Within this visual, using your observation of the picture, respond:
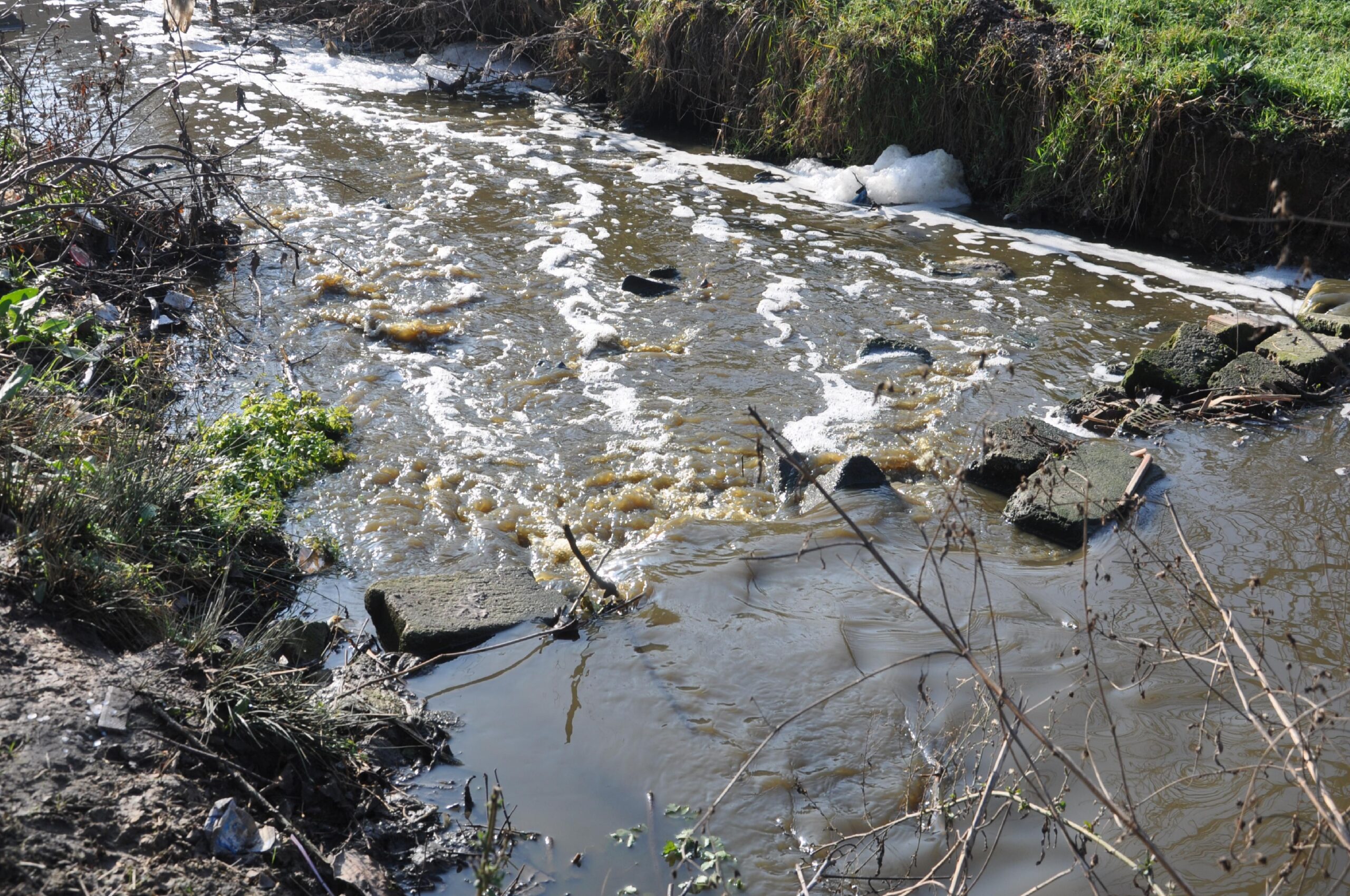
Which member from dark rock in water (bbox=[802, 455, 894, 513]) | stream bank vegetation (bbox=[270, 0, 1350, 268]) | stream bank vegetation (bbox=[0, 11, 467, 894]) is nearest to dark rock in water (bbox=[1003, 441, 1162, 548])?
dark rock in water (bbox=[802, 455, 894, 513])

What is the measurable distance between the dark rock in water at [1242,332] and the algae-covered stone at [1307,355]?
0.12 meters

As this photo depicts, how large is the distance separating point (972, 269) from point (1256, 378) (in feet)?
7.75

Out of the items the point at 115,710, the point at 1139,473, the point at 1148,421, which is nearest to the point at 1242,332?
the point at 1148,421

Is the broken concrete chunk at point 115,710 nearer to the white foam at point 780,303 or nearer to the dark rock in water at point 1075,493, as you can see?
the dark rock in water at point 1075,493

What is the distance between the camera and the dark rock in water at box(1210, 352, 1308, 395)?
17.6 ft

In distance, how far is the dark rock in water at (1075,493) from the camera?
4340 millimetres

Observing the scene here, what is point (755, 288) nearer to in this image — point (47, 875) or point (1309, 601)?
→ point (1309, 601)

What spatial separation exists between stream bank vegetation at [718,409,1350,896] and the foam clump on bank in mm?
5414

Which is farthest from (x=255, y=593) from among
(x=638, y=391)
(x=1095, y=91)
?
(x=1095, y=91)

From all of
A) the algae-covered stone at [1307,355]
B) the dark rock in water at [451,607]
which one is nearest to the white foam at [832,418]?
the dark rock in water at [451,607]

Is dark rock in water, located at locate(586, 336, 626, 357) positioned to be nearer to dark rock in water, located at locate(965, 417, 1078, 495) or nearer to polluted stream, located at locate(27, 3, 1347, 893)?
polluted stream, located at locate(27, 3, 1347, 893)

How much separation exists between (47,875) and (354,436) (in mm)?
3190

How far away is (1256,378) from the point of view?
540 cm

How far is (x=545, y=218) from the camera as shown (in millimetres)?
8133
